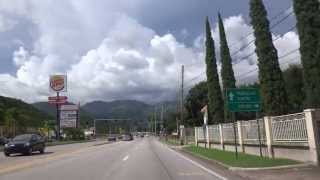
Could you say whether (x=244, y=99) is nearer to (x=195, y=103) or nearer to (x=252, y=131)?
(x=252, y=131)

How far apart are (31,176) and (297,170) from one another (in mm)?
9249

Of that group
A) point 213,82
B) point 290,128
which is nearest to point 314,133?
point 290,128

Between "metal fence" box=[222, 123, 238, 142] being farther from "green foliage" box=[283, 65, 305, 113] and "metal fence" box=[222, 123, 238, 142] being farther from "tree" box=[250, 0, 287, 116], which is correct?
"green foliage" box=[283, 65, 305, 113]

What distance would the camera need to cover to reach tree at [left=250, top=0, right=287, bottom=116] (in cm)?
3231

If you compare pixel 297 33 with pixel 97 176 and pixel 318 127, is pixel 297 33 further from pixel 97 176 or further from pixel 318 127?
pixel 97 176

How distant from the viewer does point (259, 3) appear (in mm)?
34188

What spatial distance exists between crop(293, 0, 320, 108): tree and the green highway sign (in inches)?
107

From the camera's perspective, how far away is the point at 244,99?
29406 millimetres

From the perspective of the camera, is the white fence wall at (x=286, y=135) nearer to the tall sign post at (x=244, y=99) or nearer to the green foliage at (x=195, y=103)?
the tall sign post at (x=244, y=99)

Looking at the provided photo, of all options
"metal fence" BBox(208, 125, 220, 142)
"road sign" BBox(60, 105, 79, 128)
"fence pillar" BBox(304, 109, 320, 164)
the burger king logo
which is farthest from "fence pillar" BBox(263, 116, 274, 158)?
the burger king logo

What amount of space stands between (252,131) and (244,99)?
311cm

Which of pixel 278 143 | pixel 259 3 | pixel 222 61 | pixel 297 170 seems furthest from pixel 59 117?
pixel 297 170

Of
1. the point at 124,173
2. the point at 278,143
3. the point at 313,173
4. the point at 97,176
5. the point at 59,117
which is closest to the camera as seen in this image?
the point at 313,173

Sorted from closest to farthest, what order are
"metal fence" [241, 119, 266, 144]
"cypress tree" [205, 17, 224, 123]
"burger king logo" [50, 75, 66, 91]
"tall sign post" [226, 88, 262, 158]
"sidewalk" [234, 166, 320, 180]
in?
"sidewalk" [234, 166, 320, 180]
"tall sign post" [226, 88, 262, 158]
"metal fence" [241, 119, 266, 144]
"cypress tree" [205, 17, 224, 123]
"burger king logo" [50, 75, 66, 91]
